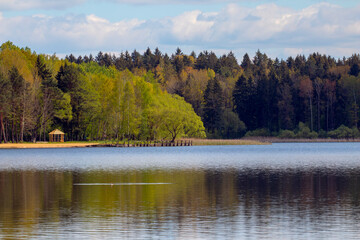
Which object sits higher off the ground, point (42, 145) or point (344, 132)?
point (344, 132)

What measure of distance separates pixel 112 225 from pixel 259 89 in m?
165

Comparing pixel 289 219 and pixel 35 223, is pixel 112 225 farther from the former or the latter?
pixel 289 219

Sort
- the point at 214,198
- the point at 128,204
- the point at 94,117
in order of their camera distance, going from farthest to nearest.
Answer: the point at 94,117 < the point at 214,198 < the point at 128,204

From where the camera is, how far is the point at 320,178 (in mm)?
51844

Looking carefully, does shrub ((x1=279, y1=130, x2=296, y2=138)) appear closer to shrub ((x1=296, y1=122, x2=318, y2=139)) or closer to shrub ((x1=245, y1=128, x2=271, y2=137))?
shrub ((x1=296, y1=122, x2=318, y2=139))

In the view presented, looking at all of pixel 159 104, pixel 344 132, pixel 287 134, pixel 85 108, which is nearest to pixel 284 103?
pixel 287 134

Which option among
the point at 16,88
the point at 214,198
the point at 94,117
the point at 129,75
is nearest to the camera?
the point at 214,198

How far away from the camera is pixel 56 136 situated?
471ft

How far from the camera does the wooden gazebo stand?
140188 millimetres

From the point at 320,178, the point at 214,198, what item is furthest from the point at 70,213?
the point at 320,178

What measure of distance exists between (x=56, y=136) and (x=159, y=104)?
2588cm

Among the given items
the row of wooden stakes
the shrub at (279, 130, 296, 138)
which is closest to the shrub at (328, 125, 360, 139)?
the shrub at (279, 130, 296, 138)

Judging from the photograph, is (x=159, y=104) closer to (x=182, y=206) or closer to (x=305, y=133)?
(x=305, y=133)

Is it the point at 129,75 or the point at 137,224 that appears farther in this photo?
the point at 129,75
